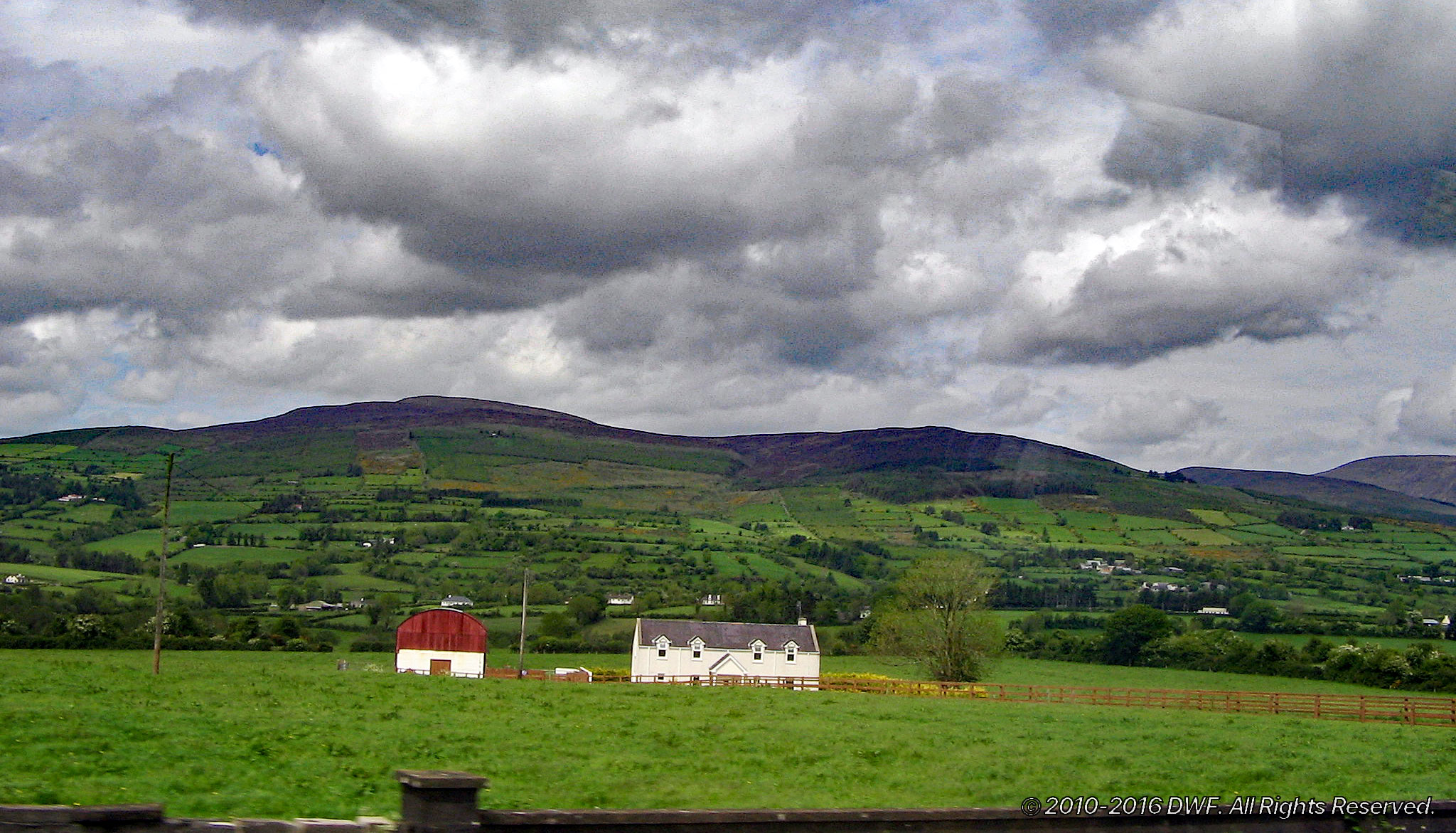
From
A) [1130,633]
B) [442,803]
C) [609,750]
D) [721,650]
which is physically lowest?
[721,650]

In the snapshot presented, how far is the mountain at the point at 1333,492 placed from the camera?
13012 cm

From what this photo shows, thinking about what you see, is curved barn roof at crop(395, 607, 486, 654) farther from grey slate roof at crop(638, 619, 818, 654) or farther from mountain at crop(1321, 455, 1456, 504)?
mountain at crop(1321, 455, 1456, 504)

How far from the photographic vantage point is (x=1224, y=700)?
35.3 metres

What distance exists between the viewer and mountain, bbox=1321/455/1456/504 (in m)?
155

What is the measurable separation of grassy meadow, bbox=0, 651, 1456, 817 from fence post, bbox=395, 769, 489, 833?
13.7 feet

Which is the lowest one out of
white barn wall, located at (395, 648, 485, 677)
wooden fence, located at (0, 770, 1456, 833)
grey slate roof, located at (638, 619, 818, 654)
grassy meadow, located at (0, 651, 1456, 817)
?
white barn wall, located at (395, 648, 485, 677)

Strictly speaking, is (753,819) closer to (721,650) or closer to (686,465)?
(721,650)

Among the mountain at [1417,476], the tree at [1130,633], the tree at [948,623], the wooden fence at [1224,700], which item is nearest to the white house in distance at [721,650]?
the tree at [948,623]

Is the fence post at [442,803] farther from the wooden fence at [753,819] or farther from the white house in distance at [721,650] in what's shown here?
the white house in distance at [721,650]

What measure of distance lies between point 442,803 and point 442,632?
51498 millimetres

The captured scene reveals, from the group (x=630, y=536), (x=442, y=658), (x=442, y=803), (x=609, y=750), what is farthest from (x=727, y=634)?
(x=630, y=536)

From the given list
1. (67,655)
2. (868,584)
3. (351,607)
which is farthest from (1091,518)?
(67,655)

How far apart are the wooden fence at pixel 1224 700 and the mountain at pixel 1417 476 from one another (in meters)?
135

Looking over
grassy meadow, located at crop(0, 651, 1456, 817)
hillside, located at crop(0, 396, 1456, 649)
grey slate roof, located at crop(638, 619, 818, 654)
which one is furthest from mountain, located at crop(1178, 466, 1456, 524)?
grassy meadow, located at crop(0, 651, 1456, 817)
